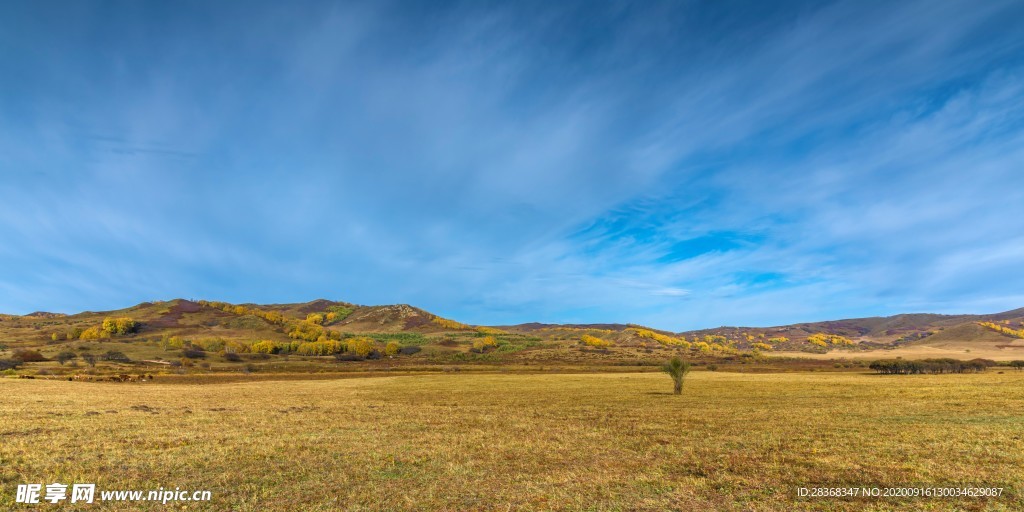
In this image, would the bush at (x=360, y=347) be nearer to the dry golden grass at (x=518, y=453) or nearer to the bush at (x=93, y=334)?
the bush at (x=93, y=334)

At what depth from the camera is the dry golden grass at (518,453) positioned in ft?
44.9

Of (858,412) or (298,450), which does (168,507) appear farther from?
(858,412)

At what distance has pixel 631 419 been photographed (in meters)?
29.8

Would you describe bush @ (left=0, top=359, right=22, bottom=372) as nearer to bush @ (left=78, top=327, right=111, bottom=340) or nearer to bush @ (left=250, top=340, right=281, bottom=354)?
bush @ (left=250, top=340, right=281, bottom=354)

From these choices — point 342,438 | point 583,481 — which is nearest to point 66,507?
point 342,438

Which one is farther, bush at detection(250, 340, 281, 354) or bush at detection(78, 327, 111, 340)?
bush at detection(78, 327, 111, 340)

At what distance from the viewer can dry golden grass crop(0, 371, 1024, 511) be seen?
13688 mm

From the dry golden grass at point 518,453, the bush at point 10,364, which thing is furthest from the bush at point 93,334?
the dry golden grass at point 518,453

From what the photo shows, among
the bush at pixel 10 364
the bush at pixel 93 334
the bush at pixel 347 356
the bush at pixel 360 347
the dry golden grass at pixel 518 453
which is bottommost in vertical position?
the bush at pixel 347 356

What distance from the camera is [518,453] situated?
1980 centimetres

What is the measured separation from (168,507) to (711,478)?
1627cm

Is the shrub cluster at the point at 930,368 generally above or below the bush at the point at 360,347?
above

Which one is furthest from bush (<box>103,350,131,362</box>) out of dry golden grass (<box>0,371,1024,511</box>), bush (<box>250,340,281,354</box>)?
dry golden grass (<box>0,371,1024,511</box>)

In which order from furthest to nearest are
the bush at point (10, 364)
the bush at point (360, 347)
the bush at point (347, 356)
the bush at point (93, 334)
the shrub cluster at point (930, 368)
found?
the bush at point (93, 334)
the bush at point (360, 347)
the bush at point (347, 356)
the shrub cluster at point (930, 368)
the bush at point (10, 364)
